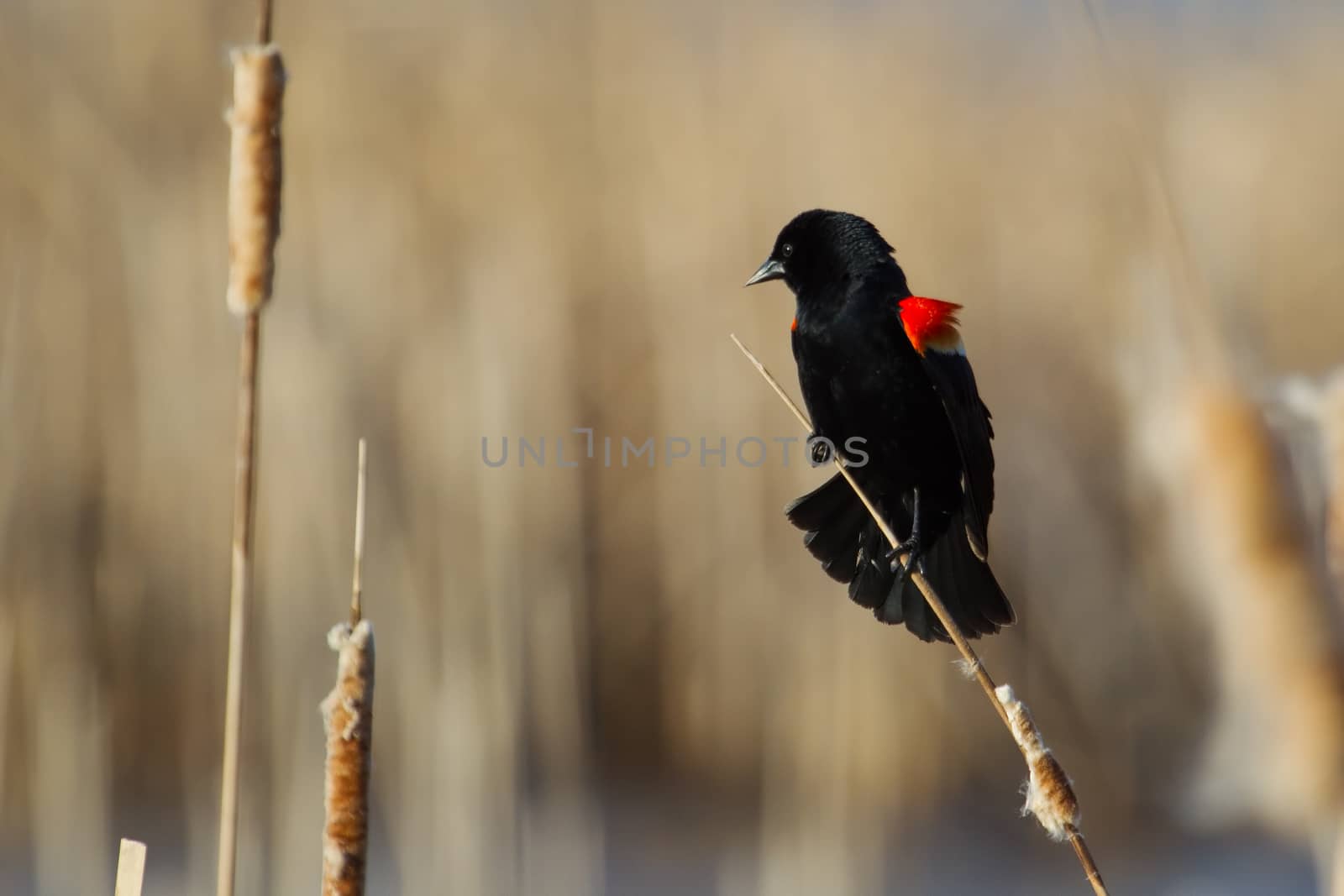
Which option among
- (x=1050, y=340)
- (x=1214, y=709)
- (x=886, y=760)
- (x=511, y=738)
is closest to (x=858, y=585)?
(x=511, y=738)

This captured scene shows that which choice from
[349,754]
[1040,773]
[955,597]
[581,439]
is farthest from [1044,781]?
[581,439]

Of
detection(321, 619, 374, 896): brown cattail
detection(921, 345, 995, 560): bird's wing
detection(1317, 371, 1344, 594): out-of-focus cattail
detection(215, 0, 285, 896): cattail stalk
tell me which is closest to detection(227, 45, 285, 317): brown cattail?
detection(215, 0, 285, 896): cattail stalk

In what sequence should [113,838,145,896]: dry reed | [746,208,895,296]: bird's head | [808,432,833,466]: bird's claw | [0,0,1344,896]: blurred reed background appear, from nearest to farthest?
[113,838,145,896]: dry reed < [808,432,833,466]: bird's claw < [746,208,895,296]: bird's head < [0,0,1344,896]: blurred reed background

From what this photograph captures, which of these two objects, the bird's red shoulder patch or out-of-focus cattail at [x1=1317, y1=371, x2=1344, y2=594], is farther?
out-of-focus cattail at [x1=1317, y1=371, x2=1344, y2=594]

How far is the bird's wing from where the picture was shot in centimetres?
107

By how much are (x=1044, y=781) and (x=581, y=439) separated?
272cm

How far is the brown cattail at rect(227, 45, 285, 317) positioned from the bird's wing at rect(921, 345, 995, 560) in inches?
22.4

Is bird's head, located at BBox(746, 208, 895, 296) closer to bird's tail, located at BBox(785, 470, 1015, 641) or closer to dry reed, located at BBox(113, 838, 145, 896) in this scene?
bird's tail, located at BBox(785, 470, 1015, 641)

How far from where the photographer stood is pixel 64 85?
3.22m

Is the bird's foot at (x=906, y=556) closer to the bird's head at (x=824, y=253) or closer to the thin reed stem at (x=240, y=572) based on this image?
the bird's head at (x=824, y=253)

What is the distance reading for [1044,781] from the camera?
929 mm

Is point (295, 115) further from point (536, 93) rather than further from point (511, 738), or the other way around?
point (511, 738)

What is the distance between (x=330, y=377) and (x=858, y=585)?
209 cm

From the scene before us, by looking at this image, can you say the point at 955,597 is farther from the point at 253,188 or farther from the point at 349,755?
the point at 253,188
